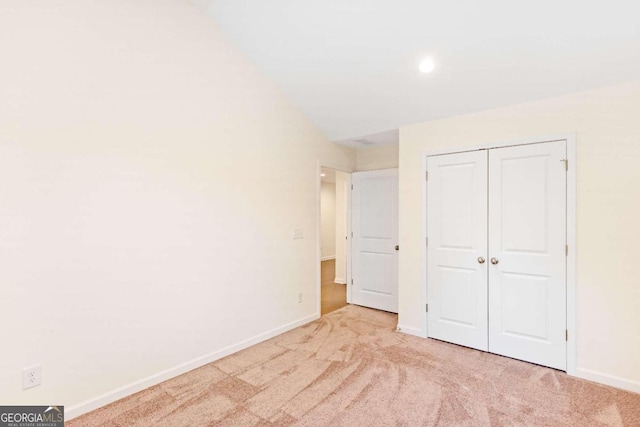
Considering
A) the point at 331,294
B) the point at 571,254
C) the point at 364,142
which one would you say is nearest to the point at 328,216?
the point at 331,294

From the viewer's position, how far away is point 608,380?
2.56m

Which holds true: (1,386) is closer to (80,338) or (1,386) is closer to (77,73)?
(80,338)

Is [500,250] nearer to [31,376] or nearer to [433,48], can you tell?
[433,48]

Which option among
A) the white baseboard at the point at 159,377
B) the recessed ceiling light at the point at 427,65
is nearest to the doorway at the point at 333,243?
the white baseboard at the point at 159,377

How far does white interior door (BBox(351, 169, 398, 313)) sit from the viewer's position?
447 centimetres

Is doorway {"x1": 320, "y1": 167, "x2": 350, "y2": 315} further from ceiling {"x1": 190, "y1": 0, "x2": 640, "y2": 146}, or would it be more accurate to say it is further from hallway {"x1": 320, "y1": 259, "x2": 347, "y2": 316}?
ceiling {"x1": 190, "y1": 0, "x2": 640, "y2": 146}

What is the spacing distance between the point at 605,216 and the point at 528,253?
2.11 feet

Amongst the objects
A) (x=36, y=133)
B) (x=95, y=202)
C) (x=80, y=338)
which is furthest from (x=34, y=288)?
(x=36, y=133)

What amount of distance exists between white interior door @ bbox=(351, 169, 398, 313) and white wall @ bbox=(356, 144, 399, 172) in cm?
14

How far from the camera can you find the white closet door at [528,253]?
2.80 metres

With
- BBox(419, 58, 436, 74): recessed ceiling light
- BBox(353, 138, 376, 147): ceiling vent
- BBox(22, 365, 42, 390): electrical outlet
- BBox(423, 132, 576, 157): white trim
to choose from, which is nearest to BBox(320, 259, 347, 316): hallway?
BBox(353, 138, 376, 147): ceiling vent

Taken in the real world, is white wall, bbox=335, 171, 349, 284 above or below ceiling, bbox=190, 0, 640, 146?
below

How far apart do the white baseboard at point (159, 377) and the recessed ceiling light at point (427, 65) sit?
311 centimetres

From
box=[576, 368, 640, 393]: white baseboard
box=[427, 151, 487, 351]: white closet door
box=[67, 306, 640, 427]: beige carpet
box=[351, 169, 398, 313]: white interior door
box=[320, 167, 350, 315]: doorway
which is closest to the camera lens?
box=[67, 306, 640, 427]: beige carpet
